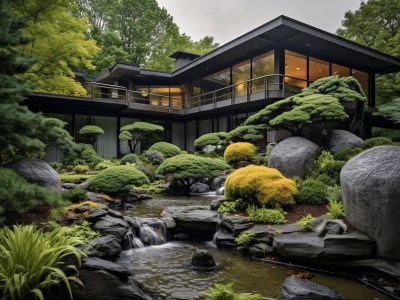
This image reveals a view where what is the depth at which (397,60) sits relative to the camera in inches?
965

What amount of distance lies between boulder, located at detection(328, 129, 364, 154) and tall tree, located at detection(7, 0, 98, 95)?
12.9m

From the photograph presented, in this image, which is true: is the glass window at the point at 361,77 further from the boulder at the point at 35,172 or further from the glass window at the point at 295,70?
the boulder at the point at 35,172

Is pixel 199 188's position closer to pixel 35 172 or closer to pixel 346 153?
pixel 346 153

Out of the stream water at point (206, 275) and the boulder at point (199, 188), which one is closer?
the stream water at point (206, 275)

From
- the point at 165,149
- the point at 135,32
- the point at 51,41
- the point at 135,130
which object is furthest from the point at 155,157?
the point at 135,32

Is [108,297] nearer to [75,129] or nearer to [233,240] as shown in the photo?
[233,240]

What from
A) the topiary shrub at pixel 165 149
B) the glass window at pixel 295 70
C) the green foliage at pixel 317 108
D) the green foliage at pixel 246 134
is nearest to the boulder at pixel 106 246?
the green foliage at pixel 317 108

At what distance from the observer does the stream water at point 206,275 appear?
5.75 meters

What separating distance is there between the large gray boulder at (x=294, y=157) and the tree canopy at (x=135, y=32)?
97.6ft

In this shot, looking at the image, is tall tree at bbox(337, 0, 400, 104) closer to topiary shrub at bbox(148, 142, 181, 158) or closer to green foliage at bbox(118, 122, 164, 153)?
topiary shrub at bbox(148, 142, 181, 158)

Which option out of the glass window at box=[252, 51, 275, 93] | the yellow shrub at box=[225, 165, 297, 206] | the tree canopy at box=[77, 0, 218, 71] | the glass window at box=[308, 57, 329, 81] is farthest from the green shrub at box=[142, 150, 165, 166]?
the tree canopy at box=[77, 0, 218, 71]

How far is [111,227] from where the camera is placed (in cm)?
773

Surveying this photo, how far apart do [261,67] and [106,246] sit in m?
19.2

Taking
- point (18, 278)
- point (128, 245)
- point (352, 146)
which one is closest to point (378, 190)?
point (128, 245)
